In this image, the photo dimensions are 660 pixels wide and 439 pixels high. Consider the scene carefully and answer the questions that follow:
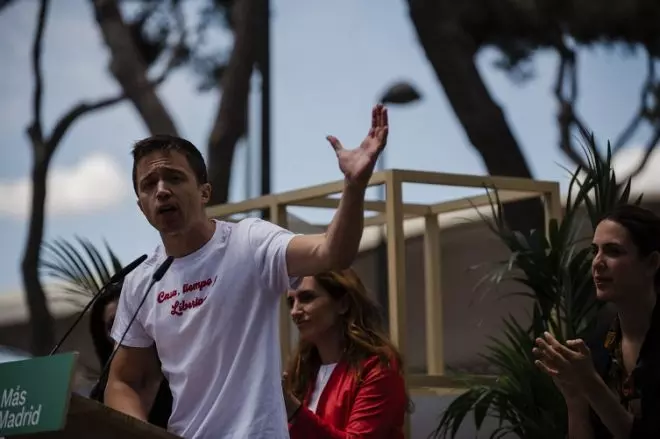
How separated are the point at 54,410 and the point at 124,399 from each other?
64cm

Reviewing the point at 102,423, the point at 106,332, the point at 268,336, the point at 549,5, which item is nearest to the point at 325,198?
the point at 106,332

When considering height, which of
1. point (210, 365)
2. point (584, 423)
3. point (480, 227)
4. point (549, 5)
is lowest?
point (584, 423)

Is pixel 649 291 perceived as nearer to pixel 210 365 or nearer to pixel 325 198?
pixel 210 365

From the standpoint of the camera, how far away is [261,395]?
2461mm

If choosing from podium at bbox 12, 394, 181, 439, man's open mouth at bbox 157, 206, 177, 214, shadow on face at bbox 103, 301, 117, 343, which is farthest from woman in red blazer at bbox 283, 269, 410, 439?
podium at bbox 12, 394, 181, 439

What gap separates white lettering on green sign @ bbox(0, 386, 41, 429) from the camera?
83.2 inches

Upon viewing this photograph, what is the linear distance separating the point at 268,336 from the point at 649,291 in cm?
104

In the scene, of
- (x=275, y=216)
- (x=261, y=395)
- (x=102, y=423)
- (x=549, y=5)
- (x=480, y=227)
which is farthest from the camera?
(x=549, y=5)

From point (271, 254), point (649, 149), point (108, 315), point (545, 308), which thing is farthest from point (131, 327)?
A: point (649, 149)

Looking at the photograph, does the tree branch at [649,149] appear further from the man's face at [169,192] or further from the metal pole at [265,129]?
the man's face at [169,192]

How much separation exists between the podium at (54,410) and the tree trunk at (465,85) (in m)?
7.45

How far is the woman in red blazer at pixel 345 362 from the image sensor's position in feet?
12.2

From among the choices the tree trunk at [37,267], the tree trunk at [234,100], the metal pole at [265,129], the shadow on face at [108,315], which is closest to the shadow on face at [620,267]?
the shadow on face at [108,315]

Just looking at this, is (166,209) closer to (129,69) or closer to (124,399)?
(124,399)
